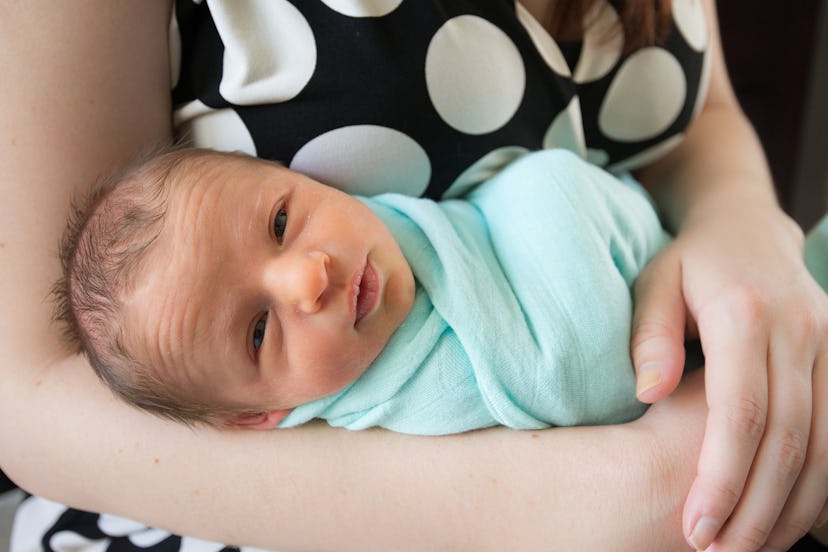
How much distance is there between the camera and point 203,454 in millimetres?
751

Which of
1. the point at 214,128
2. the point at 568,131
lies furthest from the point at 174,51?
the point at 568,131

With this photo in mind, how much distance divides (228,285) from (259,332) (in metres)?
0.06

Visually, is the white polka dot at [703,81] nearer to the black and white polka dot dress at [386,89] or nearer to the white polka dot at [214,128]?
the black and white polka dot dress at [386,89]

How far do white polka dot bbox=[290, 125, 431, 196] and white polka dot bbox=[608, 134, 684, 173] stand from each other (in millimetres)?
290

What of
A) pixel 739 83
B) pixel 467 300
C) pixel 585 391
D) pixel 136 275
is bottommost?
pixel 739 83

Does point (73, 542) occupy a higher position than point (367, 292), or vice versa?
point (367, 292)

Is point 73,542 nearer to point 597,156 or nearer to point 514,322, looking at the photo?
point 514,322

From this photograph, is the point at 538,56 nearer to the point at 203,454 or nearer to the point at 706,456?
the point at 706,456

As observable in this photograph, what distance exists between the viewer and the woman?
25.7 inches

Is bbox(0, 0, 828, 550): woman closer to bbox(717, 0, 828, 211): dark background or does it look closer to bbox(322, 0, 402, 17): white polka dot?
bbox(322, 0, 402, 17): white polka dot

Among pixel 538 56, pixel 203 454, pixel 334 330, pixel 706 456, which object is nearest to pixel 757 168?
pixel 538 56

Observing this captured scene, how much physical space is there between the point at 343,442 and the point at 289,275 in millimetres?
190

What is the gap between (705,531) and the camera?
24.9 inches

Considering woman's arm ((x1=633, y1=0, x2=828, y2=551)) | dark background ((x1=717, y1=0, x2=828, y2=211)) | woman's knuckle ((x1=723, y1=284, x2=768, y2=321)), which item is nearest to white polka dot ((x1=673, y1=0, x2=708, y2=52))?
woman's arm ((x1=633, y1=0, x2=828, y2=551))
